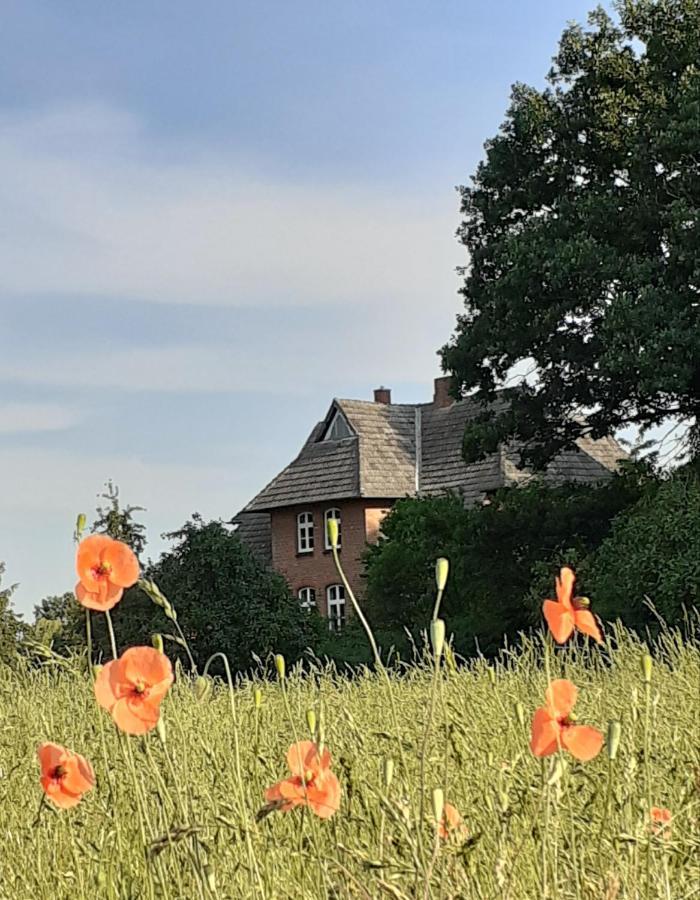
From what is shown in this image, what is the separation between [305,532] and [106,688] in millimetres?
33126

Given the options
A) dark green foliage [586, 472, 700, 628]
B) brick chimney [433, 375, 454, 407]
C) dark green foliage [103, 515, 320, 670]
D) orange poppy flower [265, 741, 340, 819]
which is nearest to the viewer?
orange poppy flower [265, 741, 340, 819]

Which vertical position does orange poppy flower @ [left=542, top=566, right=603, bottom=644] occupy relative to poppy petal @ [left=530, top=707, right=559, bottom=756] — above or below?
above

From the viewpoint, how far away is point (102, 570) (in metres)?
2.34

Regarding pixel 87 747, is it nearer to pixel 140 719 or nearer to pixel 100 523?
pixel 140 719

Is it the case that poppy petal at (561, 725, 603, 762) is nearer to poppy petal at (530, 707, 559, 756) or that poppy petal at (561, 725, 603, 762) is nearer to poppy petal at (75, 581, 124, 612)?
poppy petal at (530, 707, 559, 756)

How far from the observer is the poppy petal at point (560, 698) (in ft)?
7.40

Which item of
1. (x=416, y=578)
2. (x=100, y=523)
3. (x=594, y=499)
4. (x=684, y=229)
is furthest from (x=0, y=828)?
(x=416, y=578)

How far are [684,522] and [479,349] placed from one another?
5141 millimetres

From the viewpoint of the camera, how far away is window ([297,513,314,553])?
3500 centimetres

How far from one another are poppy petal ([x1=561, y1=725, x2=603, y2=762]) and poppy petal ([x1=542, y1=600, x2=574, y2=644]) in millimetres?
244

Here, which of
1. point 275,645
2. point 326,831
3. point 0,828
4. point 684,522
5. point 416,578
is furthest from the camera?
point 416,578

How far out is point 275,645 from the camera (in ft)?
71.5

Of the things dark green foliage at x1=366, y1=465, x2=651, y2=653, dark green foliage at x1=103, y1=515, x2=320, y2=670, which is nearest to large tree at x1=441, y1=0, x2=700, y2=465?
dark green foliage at x1=366, y1=465, x2=651, y2=653

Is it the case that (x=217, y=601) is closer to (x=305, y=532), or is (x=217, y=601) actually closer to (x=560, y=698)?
(x=305, y=532)
